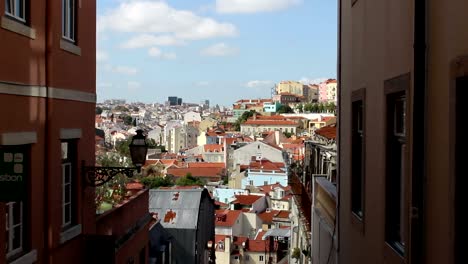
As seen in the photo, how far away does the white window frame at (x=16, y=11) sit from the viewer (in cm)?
657

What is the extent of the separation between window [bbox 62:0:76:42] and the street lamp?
1736 mm

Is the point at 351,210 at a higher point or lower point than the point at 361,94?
lower

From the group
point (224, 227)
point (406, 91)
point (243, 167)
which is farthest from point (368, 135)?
point (243, 167)

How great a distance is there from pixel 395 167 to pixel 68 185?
15.4ft

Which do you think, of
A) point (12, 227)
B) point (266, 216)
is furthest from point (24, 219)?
point (266, 216)

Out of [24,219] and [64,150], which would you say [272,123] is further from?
[24,219]

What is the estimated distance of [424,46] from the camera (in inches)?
189

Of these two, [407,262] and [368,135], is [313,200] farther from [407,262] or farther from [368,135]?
[407,262]

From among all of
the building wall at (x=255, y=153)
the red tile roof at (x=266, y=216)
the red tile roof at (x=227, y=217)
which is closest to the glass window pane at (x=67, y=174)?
the red tile roof at (x=227, y=217)

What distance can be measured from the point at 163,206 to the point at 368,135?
44.6 ft

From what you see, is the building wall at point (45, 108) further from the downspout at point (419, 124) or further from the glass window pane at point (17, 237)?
the downspout at point (419, 124)

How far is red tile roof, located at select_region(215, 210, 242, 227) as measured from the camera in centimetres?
6595

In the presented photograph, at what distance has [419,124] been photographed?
190 inches

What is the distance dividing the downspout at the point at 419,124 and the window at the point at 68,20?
204 inches
